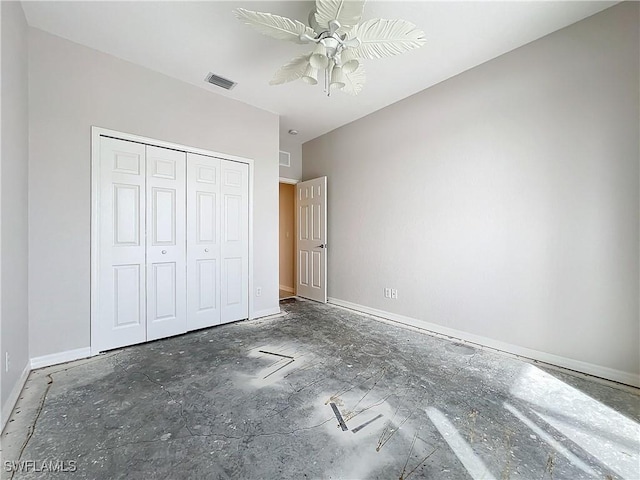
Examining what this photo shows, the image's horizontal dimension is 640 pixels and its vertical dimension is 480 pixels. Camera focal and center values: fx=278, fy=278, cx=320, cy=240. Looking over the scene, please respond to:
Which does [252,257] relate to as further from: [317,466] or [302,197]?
[317,466]

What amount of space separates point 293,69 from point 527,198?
2346 millimetres

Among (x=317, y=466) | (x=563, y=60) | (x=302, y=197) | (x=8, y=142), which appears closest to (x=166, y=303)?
(x=8, y=142)

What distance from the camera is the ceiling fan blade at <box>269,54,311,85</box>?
6.82 feet

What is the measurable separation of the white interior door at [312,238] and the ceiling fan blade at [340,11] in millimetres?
2802

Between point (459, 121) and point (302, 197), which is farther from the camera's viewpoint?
point (302, 197)


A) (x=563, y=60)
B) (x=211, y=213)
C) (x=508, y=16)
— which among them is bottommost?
(x=211, y=213)

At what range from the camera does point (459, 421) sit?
1652mm

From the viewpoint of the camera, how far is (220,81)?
3111 mm

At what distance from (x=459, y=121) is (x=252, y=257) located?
2936mm

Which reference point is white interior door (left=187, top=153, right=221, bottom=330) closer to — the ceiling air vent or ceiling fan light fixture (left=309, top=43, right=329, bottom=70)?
the ceiling air vent

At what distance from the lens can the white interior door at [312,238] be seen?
15.0 ft

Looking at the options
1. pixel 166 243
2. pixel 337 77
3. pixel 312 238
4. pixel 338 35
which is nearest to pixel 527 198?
pixel 337 77

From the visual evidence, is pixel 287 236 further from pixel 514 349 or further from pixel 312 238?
pixel 514 349

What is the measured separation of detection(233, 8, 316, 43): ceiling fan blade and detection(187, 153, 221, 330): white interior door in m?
1.81
